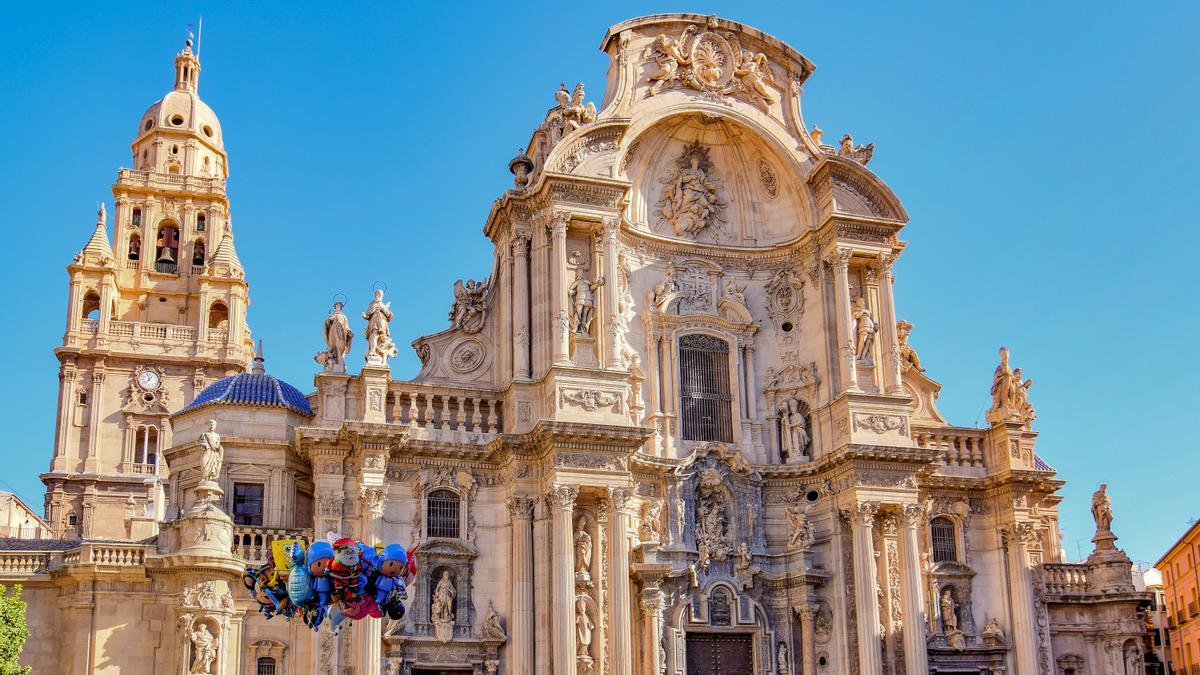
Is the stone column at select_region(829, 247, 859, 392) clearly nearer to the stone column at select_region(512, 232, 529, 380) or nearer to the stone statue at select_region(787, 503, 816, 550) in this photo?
the stone statue at select_region(787, 503, 816, 550)

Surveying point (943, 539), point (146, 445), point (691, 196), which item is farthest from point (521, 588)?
point (146, 445)

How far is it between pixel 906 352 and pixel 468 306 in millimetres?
12338

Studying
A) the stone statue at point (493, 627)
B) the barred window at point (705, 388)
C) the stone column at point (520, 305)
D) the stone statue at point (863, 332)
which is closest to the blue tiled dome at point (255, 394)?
the stone column at point (520, 305)

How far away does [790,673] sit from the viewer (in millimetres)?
32250

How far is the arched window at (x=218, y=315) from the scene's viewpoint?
2581 inches

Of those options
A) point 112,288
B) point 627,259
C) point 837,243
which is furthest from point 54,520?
point 837,243

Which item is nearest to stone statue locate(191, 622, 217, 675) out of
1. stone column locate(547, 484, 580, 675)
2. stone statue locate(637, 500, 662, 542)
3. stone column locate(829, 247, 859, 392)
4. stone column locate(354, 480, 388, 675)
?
stone column locate(354, 480, 388, 675)

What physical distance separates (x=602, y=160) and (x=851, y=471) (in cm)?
1004

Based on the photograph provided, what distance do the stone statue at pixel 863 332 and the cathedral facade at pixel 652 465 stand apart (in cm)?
7

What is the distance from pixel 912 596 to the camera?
3234 cm

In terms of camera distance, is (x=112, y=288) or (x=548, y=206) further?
(x=112, y=288)

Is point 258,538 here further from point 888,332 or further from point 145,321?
point 145,321

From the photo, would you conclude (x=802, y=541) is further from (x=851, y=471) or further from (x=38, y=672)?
(x=38, y=672)

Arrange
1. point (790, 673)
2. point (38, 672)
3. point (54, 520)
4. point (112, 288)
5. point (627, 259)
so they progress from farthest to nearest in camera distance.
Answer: point (112, 288) → point (54, 520) → point (627, 259) → point (790, 673) → point (38, 672)
